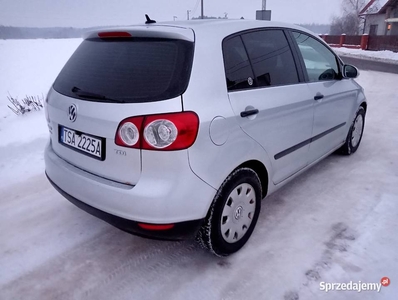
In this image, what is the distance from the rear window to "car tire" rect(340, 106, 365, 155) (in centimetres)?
306

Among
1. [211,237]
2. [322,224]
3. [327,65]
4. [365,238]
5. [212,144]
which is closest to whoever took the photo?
[212,144]

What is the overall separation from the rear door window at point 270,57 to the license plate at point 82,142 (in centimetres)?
128

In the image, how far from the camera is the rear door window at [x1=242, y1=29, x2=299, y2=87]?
8.27 ft

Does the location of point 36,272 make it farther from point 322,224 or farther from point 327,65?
point 327,65

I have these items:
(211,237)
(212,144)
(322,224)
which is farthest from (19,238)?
(322,224)

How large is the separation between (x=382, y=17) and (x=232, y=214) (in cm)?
4580

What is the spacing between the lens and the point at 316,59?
3547mm

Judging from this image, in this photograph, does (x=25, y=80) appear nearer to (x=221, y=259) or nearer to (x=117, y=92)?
(x=117, y=92)

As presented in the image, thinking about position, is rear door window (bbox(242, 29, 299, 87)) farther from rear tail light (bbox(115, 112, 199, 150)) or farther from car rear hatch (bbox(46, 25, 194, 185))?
rear tail light (bbox(115, 112, 199, 150))

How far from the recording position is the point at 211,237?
2.25 metres

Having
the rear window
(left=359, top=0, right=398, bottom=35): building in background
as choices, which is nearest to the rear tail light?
the rear window

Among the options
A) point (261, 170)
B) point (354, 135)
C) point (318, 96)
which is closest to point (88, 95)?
point (261, 170)

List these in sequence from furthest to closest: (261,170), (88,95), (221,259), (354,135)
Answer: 1. (354,135)
2. (261,170)
3. (221,259)
4. (88,95)

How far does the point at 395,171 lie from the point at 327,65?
1562 mm
